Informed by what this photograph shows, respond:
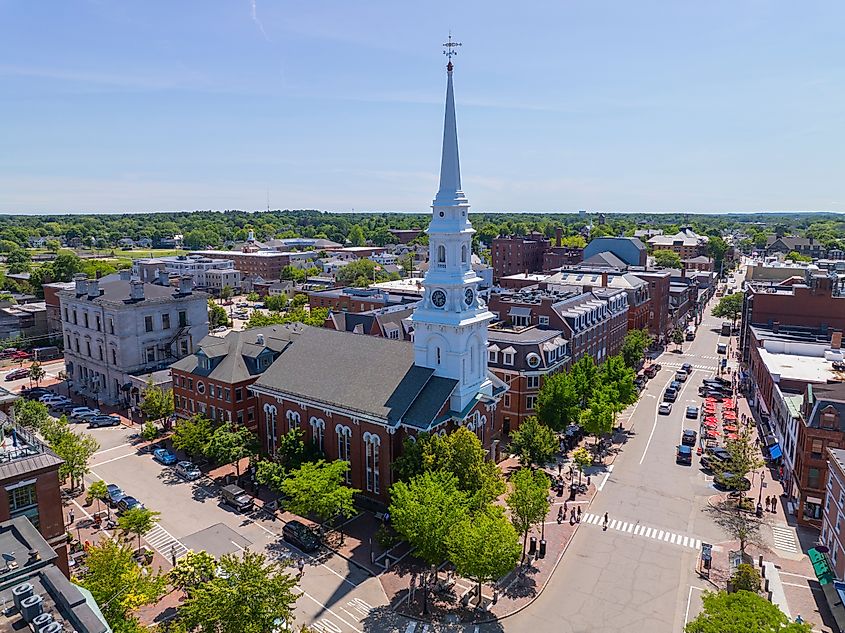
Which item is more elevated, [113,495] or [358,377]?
[358,377]

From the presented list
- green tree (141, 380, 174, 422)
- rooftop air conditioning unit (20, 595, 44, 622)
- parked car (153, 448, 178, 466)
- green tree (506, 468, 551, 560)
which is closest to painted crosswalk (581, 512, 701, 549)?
green tree (506, 468, 551, 560)

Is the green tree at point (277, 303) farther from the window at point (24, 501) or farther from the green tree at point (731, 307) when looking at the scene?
the window at point (24, 501)

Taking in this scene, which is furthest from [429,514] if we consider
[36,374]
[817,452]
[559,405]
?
[36,374]

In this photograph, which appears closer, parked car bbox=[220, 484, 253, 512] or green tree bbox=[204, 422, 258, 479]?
A: parked car bbox=[220, 484, 253, 512]

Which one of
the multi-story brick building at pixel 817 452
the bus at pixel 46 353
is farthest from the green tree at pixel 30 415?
the multi-story brick building at pixel 817 452

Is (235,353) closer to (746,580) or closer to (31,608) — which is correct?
(31,608)

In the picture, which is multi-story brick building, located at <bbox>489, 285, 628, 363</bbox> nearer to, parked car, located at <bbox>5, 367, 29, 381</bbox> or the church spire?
the church spire
